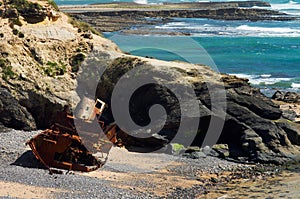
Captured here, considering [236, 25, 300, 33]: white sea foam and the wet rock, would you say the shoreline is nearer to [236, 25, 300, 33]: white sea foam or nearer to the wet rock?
[236, 25, 300, 33]: white sea foam

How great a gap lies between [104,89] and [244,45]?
144 feet

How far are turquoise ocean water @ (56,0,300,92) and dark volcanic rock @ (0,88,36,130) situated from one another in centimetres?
2479

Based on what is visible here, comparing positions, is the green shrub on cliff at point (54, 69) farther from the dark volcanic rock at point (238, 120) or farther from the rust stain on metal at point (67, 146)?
the rust stain on metal at point (67, 146)

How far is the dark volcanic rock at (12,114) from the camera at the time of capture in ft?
79.4

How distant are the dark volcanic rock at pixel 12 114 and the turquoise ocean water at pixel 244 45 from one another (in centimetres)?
2479

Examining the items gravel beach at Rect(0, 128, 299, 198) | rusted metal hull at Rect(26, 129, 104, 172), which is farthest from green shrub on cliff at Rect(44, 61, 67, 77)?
rusted metal hull at Rect(26, 129, 104, 172)

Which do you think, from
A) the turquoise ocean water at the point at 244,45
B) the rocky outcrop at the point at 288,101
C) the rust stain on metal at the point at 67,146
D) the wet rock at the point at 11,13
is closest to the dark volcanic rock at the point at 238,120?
the rust stain on metal at the point at 67,146

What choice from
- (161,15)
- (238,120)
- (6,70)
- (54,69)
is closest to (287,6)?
(161,15)

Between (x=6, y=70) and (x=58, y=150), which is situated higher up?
(x=6, y=70)

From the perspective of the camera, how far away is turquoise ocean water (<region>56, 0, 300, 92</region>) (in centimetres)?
5075

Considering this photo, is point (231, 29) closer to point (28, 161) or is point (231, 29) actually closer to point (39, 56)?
point (39, 56)

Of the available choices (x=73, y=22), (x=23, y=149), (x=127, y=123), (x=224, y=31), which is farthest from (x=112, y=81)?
(x=224, y=31)

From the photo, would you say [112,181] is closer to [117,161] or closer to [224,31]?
[117,161]

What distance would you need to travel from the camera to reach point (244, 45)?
224 feet
